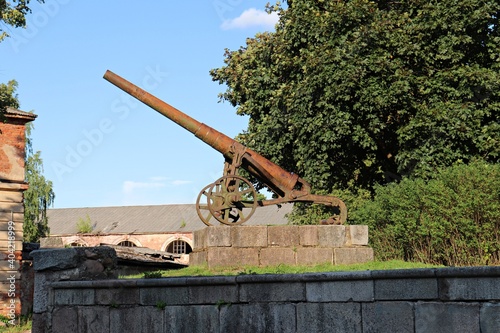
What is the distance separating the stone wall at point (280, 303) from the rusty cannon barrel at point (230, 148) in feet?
15.3

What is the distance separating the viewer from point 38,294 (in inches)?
366

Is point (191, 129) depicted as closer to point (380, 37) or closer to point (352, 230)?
point (352, 230)

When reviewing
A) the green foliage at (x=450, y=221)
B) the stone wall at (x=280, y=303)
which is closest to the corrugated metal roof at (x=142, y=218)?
the green foliage at (x=450, y=221)

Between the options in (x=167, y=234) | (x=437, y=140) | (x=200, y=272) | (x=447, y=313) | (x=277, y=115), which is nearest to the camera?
Answer: (x=447, y=313)

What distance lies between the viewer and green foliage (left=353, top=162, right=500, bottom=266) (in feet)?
48.1

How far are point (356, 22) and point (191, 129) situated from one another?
331 inches

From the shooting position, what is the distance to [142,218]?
2040 inches

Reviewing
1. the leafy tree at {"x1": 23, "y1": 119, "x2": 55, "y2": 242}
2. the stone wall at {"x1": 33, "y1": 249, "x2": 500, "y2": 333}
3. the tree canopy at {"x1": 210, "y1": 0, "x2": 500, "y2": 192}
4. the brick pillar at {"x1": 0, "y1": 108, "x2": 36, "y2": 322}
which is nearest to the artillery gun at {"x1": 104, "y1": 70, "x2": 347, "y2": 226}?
the stone wall at {"x1": 33, "y1": 249, "x2": 500, "y2": 333}

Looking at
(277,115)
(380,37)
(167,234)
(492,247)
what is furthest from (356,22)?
(167,234)

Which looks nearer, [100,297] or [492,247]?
[100,297]

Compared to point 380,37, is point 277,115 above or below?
below

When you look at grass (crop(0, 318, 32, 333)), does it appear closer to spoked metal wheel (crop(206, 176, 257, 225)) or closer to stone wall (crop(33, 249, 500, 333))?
spoked metal wheel (crop(206, 176, 257, 225))

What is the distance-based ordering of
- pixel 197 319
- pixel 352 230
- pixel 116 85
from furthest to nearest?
pixel 116 85 → pixel 352 230 → pixel 197 319

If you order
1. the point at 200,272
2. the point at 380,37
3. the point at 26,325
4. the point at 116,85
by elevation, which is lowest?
the point at 26,325
